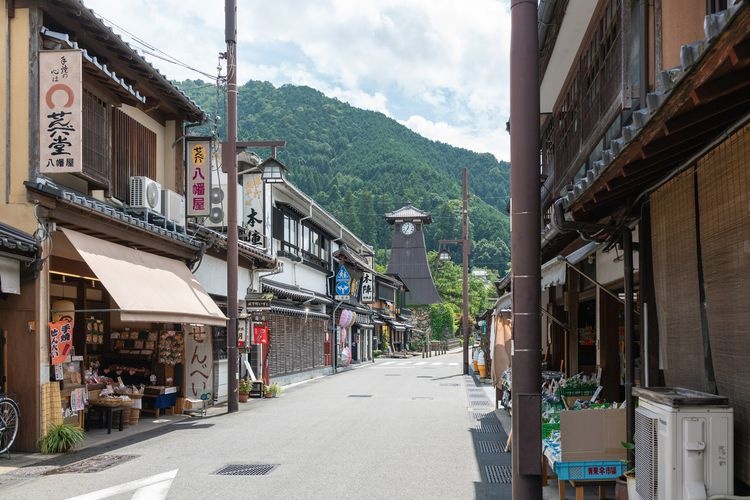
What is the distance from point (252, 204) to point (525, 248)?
19969 mm

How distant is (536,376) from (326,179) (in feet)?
266

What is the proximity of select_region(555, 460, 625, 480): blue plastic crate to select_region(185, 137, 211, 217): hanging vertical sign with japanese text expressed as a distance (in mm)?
13086

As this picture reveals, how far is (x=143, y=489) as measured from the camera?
933 cm

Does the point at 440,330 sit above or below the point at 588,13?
below

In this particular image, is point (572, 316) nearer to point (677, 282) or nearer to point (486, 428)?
point (486, 428)

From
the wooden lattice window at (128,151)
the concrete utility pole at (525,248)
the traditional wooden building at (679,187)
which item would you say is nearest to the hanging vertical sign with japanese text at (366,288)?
the wooden lattice window at (128,151)

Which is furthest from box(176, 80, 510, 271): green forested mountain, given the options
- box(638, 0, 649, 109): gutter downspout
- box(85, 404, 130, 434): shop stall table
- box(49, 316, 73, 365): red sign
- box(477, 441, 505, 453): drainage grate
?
box(638, 0, 649, 109): gutter downspout

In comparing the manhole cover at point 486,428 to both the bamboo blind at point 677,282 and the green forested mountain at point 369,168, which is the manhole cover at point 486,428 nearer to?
the bamboo blind at point 677,282

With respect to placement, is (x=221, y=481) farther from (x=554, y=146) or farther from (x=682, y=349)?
(x=554, y=146)

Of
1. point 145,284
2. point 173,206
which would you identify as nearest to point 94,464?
point 145,284

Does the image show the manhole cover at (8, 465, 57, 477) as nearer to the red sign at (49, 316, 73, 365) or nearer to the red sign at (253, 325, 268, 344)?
the red sign at (49, 316, 73, 365)

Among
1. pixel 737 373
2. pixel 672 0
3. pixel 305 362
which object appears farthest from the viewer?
pixel 305 362

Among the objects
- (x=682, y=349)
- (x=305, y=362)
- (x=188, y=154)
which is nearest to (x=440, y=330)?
(x=305, y=362)

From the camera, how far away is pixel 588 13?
458 inches
